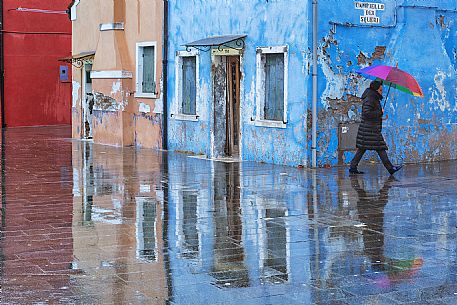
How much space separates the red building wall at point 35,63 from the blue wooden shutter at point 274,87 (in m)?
16.2

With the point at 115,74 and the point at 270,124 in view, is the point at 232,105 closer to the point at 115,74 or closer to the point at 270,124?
the point at 270,124

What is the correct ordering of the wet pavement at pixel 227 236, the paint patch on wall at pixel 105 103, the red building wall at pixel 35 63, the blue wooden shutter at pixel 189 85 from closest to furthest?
the wet pavement at pixel 227 236 < the blue wooden shutter at pixel 189 85 < the paint patch on wall at pixel 105 103 < the red building wall at pixel 35 63

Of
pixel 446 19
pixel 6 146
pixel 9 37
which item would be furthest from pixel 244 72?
pixel 9 37

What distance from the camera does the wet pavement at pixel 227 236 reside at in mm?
7590

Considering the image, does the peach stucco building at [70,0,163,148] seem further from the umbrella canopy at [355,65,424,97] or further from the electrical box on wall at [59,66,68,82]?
the electrical box on wall at [59,66,68,82]

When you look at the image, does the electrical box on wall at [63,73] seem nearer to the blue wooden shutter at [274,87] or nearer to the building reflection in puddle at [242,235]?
the blue wooden shutter at [274,87]

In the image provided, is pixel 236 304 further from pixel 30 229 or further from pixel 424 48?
pixel 424 48

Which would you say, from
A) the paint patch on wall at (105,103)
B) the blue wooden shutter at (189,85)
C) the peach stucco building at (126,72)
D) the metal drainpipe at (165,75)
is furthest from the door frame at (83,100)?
the blue wooden shutter at (189,85)

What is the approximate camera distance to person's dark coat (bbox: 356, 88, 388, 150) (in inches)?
618

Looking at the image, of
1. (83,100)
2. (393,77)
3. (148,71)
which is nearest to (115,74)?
(148,71)

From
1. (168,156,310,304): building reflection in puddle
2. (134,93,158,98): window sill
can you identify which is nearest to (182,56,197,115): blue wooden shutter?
(134,93,158,98): window sill

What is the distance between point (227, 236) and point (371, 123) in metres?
6.34

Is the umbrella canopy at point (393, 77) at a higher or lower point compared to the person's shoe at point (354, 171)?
higher

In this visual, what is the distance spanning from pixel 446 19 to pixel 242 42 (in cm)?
420
